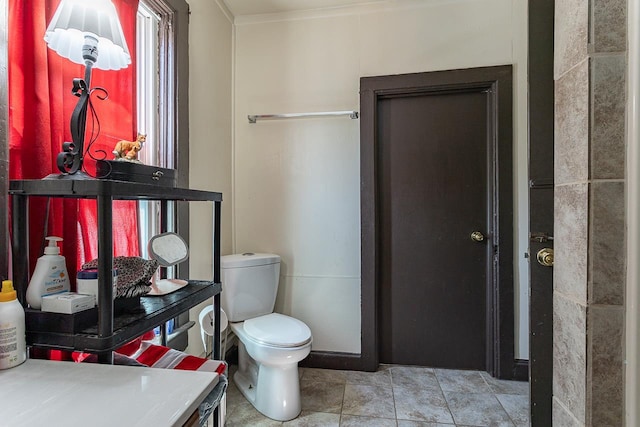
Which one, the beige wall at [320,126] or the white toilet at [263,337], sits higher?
the beige wall at [320,126]

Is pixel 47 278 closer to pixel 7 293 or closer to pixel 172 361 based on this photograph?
pixel 7 293

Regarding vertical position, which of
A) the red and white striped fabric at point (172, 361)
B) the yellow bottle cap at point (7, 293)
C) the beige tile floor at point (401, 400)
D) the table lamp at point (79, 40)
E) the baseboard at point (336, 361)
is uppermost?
the table lamp at point (79, 40)

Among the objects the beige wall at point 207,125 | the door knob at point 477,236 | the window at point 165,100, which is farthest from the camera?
the door knob at point 477,236

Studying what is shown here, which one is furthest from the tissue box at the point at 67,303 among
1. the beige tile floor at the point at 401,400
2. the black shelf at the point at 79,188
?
the beige tile floor at the point at 401,400

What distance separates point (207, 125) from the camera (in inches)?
74.2

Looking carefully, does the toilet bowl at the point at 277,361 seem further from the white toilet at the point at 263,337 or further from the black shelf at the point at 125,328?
the black shelf at the point at 125,328

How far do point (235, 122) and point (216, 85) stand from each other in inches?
11.9

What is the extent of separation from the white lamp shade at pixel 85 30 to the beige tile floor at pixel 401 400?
165 centimetres

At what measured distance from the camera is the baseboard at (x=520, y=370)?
1.93 m

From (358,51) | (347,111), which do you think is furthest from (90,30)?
(358,51)

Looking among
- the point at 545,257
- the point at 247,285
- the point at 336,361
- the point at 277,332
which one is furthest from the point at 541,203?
the point at 336,361

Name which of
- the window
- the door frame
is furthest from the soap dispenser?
the door frame

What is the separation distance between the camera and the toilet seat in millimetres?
1557

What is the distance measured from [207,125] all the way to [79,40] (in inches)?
38.3
